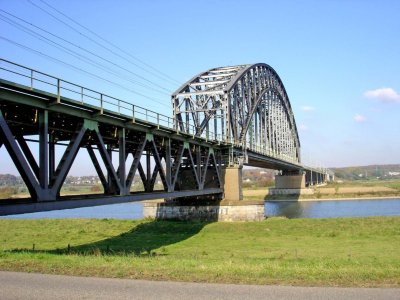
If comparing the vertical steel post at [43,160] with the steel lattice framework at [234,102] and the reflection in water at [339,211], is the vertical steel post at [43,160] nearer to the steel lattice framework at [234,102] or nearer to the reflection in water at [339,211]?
the steel lattice framework at [234,102]

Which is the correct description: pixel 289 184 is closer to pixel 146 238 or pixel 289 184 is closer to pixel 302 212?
pixel 302 212

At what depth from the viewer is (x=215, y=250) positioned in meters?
29.5

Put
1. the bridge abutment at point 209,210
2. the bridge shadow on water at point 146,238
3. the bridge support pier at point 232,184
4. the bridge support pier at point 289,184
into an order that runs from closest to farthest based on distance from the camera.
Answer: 1. the bridge shadow on water at point 146,238
2. the bridge abutment at point 209,210
3. the bridge support pier at point 232,184
4. the bridge support pier at point 289,184

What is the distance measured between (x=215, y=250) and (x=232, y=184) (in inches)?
1040

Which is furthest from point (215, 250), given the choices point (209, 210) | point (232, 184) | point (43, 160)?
point (232, 184)

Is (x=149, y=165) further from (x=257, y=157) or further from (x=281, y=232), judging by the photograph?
(x=257, y=157)

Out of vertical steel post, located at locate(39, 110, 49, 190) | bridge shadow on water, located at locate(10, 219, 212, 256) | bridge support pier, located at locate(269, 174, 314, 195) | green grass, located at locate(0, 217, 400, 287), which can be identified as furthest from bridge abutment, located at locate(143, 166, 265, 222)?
bridge support pier, located at locate(269, 174, 314, 195)

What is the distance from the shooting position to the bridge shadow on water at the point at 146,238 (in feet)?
97.3

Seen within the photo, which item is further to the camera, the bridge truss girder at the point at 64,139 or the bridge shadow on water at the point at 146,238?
the bridge shadow on water at the point at 146,238

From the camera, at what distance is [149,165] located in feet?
126

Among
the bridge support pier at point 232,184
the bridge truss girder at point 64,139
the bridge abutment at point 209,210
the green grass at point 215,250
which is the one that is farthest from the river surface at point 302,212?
the bridge truss girder at point 64,139

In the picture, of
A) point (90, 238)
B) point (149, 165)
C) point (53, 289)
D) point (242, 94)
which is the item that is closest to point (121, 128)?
point (149, 165)

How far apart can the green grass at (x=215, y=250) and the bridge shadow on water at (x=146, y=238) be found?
77mm

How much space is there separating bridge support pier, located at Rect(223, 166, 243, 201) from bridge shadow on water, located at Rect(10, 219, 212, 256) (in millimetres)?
8232
